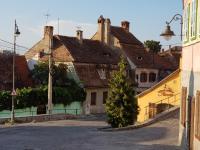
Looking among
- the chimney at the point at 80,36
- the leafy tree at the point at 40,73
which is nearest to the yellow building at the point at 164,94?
the leafy tree at the point at 40,73

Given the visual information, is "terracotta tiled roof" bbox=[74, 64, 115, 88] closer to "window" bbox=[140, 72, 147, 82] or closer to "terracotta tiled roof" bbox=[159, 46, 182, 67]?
"window" bbox=[140, 72, 147, 82]

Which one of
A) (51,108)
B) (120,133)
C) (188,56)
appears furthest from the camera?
(51,108)

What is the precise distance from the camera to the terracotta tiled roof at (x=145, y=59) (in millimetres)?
64562

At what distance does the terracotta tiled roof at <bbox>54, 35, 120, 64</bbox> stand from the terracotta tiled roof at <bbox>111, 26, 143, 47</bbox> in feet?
7.56

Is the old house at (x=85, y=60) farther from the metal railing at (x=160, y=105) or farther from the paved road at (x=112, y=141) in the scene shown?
the paved road at (x=112, y=141)

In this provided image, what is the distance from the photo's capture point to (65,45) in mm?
57156

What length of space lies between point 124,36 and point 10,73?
22.0 m

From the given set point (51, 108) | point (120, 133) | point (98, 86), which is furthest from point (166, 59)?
point (120, 133)

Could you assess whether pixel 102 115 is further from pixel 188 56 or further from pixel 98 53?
pixel 188 56

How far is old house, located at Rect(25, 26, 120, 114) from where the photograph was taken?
54844mm

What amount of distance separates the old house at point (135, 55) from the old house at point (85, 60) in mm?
2609

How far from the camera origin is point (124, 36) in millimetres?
67562

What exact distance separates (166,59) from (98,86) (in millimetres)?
19192

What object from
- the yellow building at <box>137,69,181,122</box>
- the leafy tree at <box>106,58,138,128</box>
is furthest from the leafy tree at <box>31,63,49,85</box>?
the leafy tree at <box>106,58,138,128</box>
